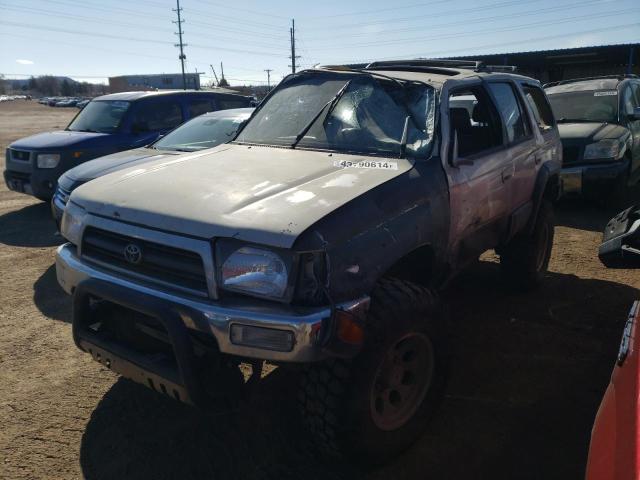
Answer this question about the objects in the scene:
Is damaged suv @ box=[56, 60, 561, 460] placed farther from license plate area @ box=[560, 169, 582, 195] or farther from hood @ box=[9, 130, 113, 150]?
hood @ box=[9, 130, 113, 150]

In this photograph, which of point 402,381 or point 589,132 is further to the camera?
point 589,132

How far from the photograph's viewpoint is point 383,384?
98.0 inches

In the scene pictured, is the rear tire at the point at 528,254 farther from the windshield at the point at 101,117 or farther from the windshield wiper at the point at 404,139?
the windshield at the point at 101,117

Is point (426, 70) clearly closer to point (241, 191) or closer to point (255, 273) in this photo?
point (241, 191)

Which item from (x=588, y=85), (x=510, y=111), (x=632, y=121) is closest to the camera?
(x=510, y=111)

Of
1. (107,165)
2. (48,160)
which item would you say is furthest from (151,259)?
(48,160)

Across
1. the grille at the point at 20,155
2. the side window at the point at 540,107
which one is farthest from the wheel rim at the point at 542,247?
the grille at the point at 20,155

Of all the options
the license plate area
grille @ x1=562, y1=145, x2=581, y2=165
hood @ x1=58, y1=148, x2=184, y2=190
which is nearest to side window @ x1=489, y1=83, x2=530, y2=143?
hood @ x1=58, y1=148, x2=184, y2=190

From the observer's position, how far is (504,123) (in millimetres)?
3953

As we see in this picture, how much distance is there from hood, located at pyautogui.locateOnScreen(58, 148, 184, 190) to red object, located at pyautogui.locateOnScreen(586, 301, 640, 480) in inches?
191

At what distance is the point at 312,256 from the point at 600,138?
6947 mm

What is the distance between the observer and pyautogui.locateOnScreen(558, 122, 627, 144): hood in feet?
24.8

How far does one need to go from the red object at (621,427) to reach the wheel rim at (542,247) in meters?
2.88

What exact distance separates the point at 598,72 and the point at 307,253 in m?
28.0
